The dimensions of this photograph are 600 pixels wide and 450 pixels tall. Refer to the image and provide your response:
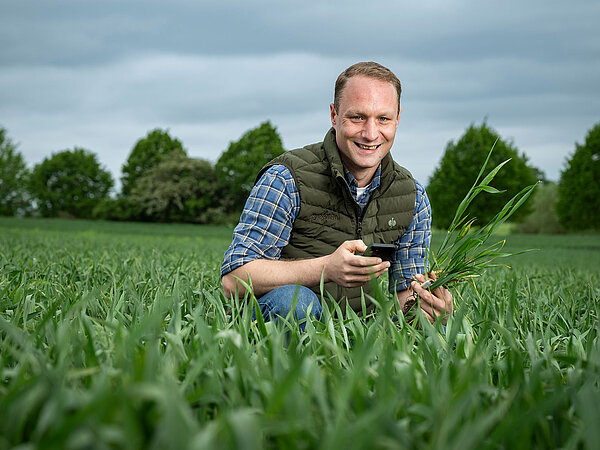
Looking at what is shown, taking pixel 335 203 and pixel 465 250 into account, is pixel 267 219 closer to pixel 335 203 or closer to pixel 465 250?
pixel 335 203

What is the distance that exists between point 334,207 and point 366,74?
29.1 inches

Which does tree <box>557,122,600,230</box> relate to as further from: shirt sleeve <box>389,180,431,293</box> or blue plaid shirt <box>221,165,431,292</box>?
blue plaid shirt <box>221,165,431,292</box>

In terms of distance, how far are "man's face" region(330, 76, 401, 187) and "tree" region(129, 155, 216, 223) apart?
44868 mm

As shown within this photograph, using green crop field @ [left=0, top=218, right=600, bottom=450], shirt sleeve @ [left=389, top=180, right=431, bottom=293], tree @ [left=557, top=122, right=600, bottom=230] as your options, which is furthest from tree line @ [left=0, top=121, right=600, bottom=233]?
green crop field @ [left=0, top=218, right=600, bottom=450]

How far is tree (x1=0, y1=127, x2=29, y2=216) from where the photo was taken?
56750mm

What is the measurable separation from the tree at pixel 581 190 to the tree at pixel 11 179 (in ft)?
175

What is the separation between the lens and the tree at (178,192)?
48.3 metres

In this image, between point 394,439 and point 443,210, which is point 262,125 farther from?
point 394,439

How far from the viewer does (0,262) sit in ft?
13.1

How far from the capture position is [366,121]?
283cm

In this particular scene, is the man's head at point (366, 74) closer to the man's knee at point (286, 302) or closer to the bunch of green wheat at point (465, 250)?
the bunch of green wheat at point (465, 250)

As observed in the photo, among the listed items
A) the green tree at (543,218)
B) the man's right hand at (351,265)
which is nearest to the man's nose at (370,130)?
the man's right hand at (351,265)

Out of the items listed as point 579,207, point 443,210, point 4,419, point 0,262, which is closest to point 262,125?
point 443,210

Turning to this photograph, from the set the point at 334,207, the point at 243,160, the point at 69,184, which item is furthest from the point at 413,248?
the point at 69,184
